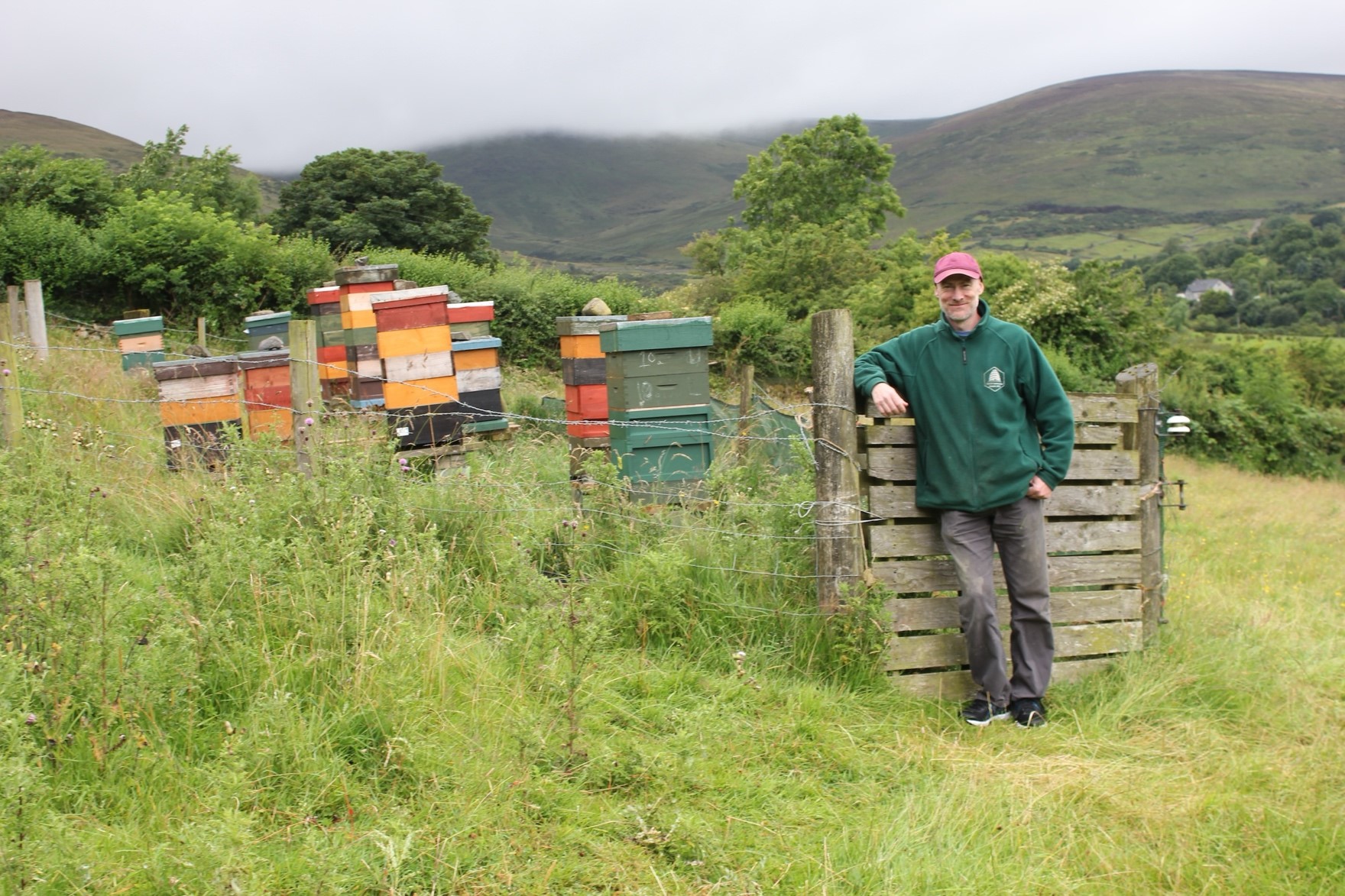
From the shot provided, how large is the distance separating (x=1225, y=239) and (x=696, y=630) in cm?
17031

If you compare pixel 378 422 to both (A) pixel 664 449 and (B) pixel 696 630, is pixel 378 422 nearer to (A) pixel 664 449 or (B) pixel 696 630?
(A) pixel 664 449

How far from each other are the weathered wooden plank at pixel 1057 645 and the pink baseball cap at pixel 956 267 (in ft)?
5.96

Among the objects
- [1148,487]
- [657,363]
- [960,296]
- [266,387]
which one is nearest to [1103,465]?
[1148,487]

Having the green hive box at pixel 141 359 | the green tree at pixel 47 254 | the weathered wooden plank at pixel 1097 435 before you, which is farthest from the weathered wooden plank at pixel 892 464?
the green tree at pixel 47 254

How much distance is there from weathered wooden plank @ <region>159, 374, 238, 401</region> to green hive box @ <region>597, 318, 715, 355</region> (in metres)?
2.92

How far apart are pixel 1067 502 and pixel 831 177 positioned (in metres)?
44.1

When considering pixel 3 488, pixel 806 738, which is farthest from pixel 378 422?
pixel 806 738

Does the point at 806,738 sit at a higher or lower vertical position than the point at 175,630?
lower

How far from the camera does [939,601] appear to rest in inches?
210

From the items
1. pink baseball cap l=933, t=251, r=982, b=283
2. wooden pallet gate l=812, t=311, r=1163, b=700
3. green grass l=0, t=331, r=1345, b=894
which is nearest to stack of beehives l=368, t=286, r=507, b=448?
green grass l=0, t=331, r=1345, b=894

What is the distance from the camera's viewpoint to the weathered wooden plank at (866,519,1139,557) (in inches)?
207

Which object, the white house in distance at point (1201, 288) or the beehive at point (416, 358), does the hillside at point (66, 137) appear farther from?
the beehive at point (416, 358)

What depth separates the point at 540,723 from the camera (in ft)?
13.4

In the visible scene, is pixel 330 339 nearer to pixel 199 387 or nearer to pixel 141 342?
pixel 141 342
